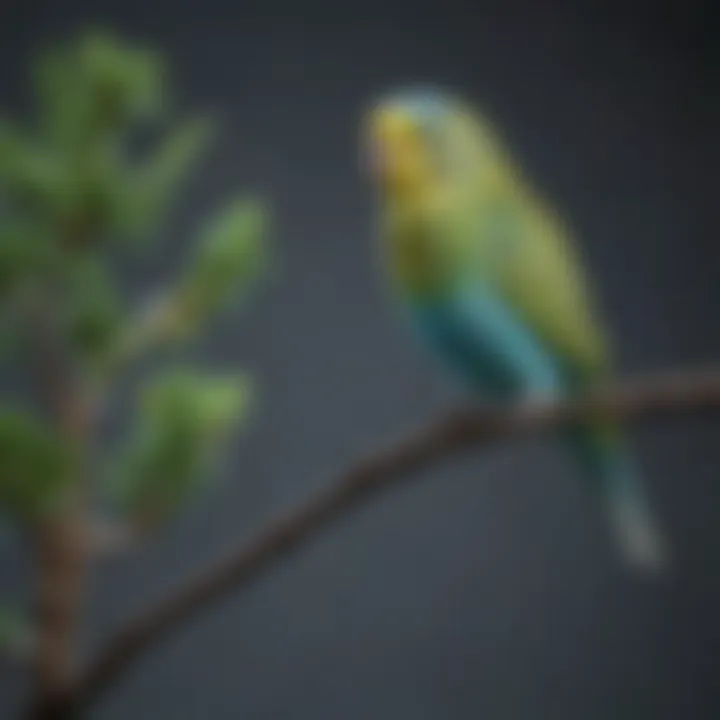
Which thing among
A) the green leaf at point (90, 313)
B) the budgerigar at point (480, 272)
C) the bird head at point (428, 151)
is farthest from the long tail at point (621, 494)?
the green leaf at point (90, 313)

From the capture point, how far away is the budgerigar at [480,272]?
2.52 ft

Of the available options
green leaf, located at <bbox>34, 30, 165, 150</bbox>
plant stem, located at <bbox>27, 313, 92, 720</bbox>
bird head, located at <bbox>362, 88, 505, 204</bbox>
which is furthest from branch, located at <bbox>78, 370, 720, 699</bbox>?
green leaf, located at <bbox>34, 30, 165, 150</bbox>

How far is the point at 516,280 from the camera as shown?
2.56 ft

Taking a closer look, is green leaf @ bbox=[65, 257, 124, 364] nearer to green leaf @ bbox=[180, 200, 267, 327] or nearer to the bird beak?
green leaf @ bbox=[180, 200, 267, 327]

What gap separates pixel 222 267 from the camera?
31.7 inches

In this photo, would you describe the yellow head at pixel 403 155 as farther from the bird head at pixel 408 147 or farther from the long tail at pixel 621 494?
the long tail at pixel 621 494

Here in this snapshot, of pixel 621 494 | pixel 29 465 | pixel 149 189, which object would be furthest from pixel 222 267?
pixel 621 494

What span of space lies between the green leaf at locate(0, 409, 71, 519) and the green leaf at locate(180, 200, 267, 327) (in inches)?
5.0

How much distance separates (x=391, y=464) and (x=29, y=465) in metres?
0.19

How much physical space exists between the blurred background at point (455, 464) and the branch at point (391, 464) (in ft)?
0.60

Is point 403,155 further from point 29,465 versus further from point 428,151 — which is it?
point 29,465

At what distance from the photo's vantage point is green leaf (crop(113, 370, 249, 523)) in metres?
0.75

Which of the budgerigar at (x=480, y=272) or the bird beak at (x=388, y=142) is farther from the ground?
the bird beak at (x=388, y=142)

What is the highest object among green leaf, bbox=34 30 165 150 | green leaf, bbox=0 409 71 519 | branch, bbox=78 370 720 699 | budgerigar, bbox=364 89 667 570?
green leaf, bbox=34 30 165 150
